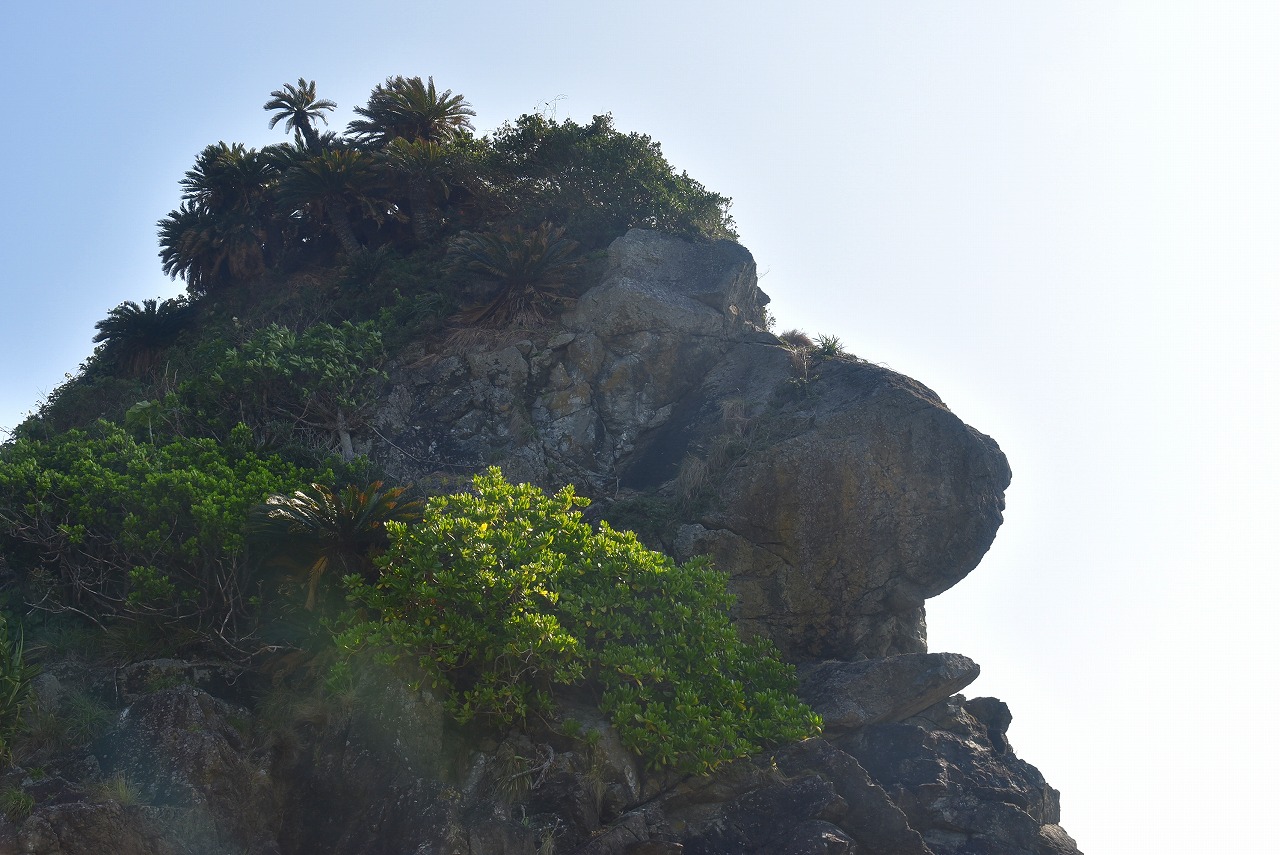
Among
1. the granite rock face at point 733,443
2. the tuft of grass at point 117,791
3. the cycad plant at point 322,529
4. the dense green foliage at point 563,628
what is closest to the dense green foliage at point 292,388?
the granite rock face at point 733,443

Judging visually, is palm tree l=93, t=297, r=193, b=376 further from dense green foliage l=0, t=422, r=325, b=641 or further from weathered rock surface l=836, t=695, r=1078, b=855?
weathered rock surface l=836, t=695, r=1078, b=855

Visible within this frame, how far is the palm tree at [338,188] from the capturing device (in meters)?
27.0

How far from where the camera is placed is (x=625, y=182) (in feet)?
86.3

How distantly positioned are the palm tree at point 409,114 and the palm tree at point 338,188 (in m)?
1.63

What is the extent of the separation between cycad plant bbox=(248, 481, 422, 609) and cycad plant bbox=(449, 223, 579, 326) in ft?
29.3

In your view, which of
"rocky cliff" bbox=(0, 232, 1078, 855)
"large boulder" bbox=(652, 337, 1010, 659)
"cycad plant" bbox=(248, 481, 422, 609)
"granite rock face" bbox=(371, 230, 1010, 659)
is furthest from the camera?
"granite rock face" bbox=(371, 230, 1010, 659)

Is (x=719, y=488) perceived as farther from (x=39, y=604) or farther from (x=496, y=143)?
(x=496, y=143)

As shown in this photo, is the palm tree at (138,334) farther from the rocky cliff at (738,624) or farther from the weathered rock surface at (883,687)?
the weathered rock surface at (883,687)

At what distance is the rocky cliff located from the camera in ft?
42.9

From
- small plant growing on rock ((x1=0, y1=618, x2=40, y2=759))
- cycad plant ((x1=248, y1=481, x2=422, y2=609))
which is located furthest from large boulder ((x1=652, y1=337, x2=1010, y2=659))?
small plant growing on rock ((x1=0, y1=618, x2=40, y2=759))

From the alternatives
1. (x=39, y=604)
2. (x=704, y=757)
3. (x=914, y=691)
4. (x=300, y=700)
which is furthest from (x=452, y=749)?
(x=914, y=691)

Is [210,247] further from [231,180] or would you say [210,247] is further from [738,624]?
[738,624]

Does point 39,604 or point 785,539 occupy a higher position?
point 785,539

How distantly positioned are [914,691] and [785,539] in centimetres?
347
